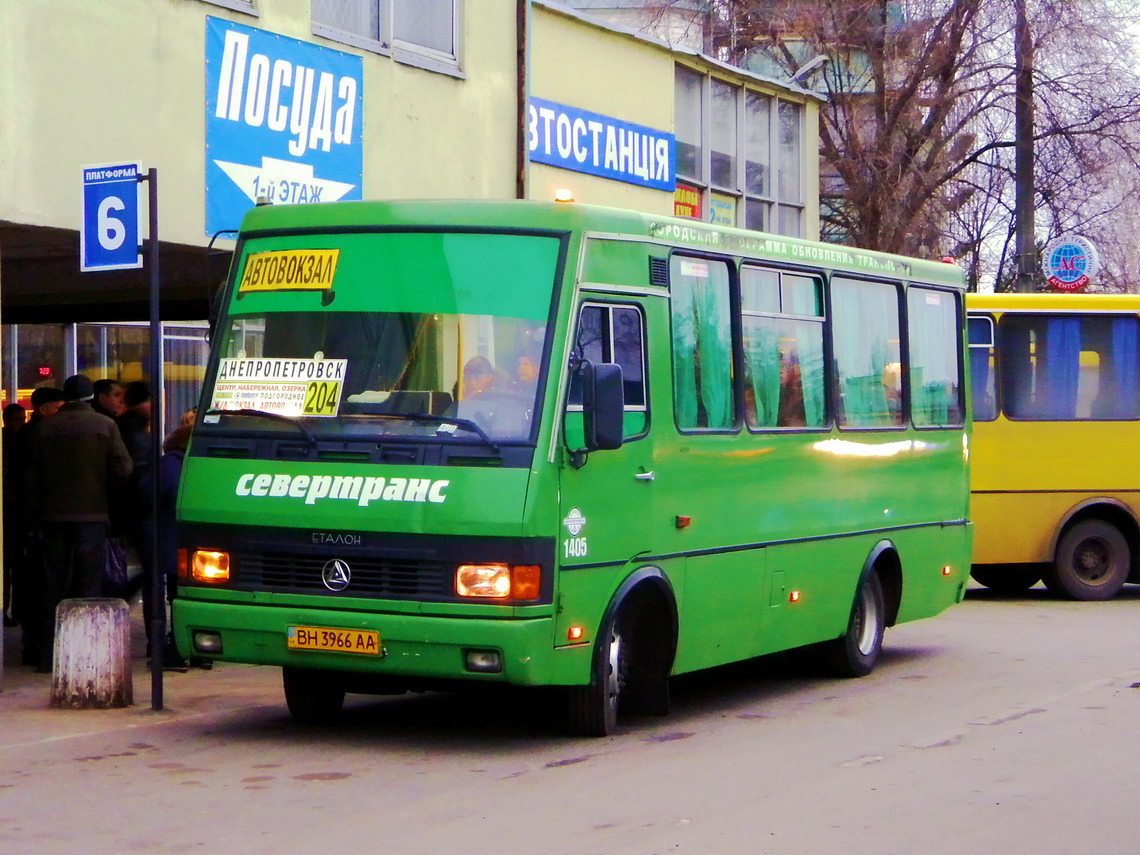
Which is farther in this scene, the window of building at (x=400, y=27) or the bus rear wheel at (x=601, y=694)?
the window of building at (x=400, y=27)

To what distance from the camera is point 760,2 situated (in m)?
29.4

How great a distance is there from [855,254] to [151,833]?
675 cm

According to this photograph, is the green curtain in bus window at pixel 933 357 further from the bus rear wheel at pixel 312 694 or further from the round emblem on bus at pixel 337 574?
the round emblem on bus at pixel 337 574

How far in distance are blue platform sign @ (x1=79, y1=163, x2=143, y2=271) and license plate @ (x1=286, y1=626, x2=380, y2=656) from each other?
99.0 inches

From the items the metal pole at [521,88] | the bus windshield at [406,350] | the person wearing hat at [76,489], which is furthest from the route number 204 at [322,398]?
the metal pole at [521,88]

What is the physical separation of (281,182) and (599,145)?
5901 millimetres

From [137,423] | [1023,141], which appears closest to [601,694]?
[137,423]

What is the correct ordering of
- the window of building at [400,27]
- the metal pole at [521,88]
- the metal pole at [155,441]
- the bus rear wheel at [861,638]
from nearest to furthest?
the metal pole at [155,441]
the bus rear wheel at [861,638]
the window of building at [400,27]
the metal pole at [521,88]

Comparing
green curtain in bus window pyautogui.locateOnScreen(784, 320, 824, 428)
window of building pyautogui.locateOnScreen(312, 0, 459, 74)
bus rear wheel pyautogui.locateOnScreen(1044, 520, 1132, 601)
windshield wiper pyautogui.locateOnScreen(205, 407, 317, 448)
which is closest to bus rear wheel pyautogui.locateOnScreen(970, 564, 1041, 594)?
bus rear wheel pyautogui.locateOnScreen(1044, 520, 1132, 601)

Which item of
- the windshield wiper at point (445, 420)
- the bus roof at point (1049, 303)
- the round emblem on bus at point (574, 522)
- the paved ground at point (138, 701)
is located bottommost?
the paved ground at point (138, 701)

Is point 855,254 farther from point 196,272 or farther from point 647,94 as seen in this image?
point 647,94

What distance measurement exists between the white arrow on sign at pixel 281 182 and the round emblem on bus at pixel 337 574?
5.03m

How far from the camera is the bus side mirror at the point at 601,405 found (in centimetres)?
885

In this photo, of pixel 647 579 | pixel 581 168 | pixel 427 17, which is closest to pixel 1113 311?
pixel 581 168
